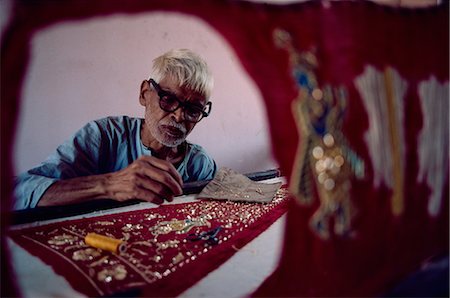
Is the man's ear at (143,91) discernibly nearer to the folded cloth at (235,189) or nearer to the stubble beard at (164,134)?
the stubble beard at (164,134)

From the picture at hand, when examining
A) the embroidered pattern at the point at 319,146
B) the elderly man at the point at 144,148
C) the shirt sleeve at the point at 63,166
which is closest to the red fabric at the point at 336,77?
the embroidered pattern at the point at 319,146

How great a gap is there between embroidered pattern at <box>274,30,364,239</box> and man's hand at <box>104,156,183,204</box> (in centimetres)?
71

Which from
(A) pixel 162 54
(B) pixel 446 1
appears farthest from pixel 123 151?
(B) pixel 446 1

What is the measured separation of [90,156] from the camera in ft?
5.78

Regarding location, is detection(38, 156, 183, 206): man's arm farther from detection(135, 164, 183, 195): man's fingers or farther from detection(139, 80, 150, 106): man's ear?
detection(139, 80, 150, 106): man's ear

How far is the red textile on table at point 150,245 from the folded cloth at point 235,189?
3.0 inches

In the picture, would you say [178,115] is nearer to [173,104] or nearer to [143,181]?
[173,104]

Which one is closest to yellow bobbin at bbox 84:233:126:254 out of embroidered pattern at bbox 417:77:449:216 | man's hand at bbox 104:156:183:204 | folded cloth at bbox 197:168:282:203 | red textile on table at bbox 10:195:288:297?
red textile on table at bbox 10:195:288:297

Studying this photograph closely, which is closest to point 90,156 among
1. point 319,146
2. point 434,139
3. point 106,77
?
point 106,77

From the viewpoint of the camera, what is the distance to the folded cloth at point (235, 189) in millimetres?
1801

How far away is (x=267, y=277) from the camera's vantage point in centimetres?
96

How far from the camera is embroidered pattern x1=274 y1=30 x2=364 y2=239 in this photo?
0.84 meters

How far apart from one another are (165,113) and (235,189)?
1.56 feet

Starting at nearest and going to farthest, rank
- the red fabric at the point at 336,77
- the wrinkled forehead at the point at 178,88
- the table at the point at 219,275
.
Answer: the red fabric at the point at 336,77, the table at the point at 219,275, the wrinkled forehead at the point at 178,88
